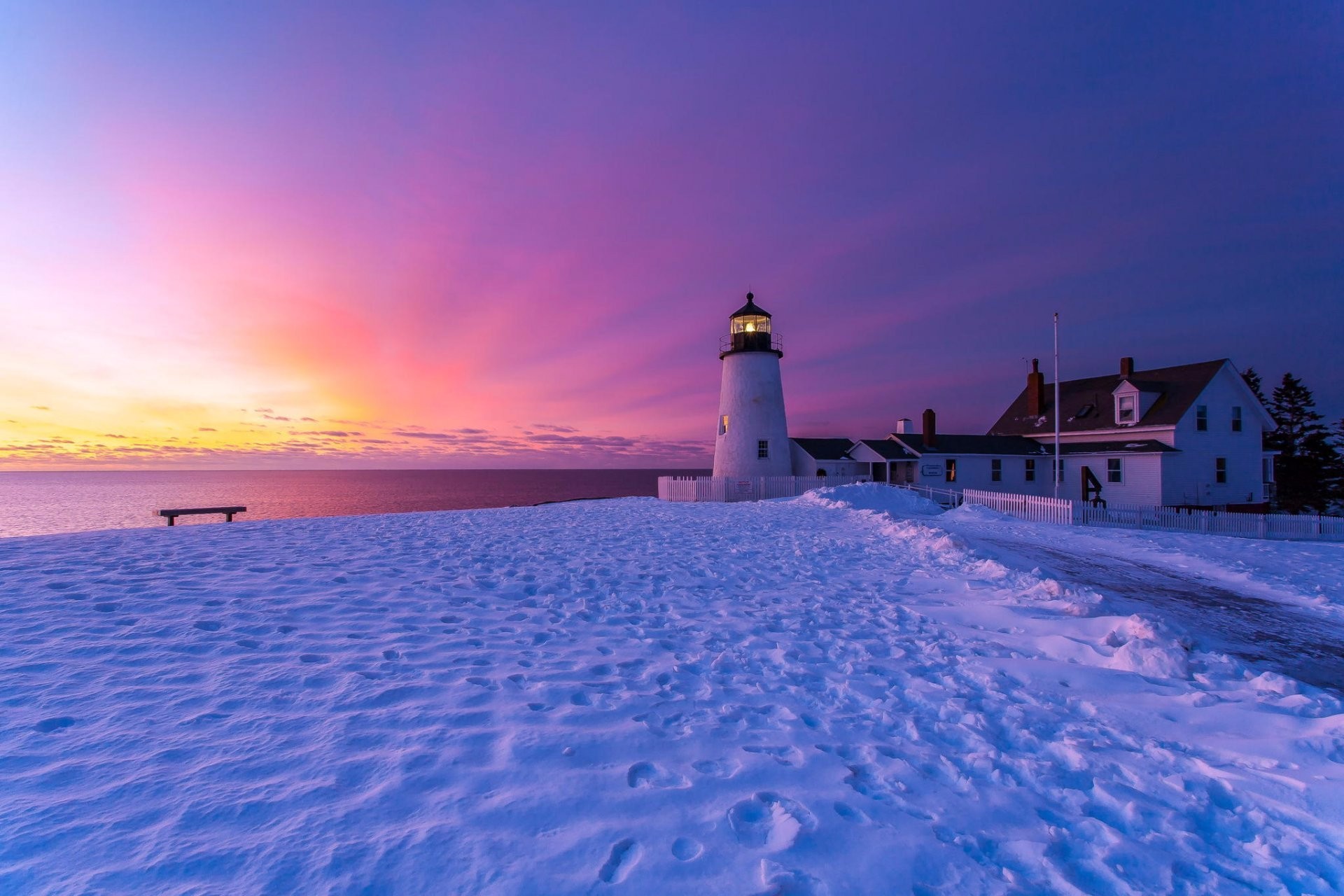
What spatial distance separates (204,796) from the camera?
2.64 meters

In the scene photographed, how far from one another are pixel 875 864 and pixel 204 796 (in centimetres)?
318

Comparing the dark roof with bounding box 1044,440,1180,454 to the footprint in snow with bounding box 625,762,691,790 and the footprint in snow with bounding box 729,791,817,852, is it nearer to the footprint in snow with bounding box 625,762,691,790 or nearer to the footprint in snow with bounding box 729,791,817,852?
the footprint in snow with bounding box 729,791,817,852

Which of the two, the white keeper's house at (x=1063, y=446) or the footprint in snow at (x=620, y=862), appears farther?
the white keeper's house at (x=1063, y=446)

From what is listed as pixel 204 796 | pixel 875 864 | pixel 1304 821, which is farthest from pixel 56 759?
A: pixel 1304 821

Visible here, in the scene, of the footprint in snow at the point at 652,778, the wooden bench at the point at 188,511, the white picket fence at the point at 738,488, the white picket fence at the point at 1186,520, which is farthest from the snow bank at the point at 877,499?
the wooden bench at the point at 188,511

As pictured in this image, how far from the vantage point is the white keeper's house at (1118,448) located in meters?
26.0

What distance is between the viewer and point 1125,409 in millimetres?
28188

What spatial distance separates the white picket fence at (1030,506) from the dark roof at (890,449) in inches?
292

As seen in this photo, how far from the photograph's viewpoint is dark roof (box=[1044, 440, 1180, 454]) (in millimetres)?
25344

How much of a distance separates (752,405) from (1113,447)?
17.8m

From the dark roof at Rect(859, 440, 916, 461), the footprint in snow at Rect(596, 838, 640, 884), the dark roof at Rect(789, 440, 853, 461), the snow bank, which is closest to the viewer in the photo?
the footprint in snow at Rect(596, 838, 640, 884)

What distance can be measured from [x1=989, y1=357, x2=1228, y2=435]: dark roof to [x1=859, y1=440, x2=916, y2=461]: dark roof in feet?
25.6

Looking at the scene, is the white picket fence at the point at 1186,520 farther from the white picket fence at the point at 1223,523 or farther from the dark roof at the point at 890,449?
the dark roof at the point at 890,449

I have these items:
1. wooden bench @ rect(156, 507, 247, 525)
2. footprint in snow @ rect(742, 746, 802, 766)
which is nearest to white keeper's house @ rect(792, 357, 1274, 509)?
wooden bench @ rect(156, 507, 247, 525)
